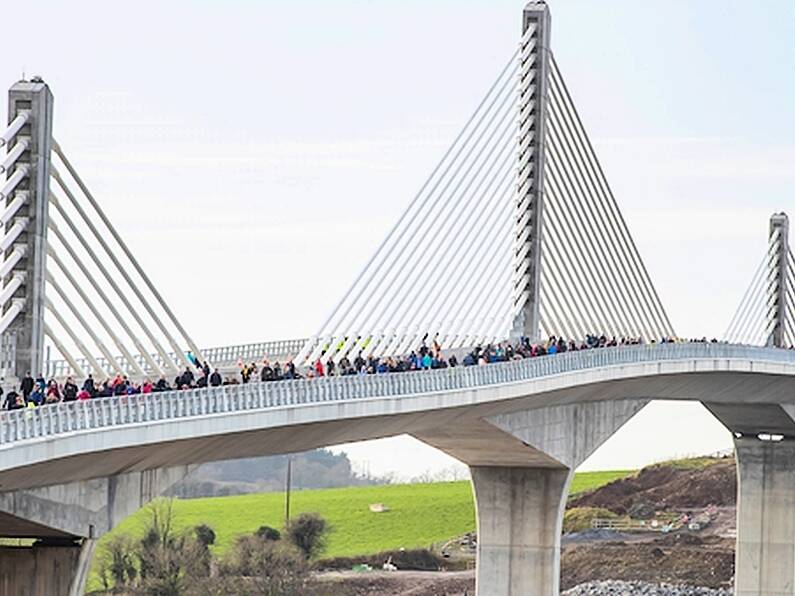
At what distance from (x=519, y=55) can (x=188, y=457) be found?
27.1 meters

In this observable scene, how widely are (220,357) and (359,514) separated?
76.3m

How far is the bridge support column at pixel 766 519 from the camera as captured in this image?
300 feet

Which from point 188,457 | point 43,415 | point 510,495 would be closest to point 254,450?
point 188,457

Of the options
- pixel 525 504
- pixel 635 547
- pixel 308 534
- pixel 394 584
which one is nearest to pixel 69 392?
pixel 525 504

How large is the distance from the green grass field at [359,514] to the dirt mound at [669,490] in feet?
17.4

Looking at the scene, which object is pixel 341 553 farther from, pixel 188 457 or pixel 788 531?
pixel 188 457

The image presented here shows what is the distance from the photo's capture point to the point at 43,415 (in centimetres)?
3847

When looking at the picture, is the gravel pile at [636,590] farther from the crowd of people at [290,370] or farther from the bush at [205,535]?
the crowd of people at [290,370]

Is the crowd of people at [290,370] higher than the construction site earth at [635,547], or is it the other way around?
the crowd of people at [290,370]

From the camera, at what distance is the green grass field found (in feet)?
409

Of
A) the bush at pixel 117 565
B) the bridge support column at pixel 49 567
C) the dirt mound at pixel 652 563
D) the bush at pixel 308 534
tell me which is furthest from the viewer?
the bush at pixel 308 534

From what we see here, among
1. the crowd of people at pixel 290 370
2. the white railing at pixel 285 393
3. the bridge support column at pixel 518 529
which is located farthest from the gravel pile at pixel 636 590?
the white railing at pixel 285 393

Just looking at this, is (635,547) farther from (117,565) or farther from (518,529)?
(518,529)

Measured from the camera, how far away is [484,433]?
66.1 m
